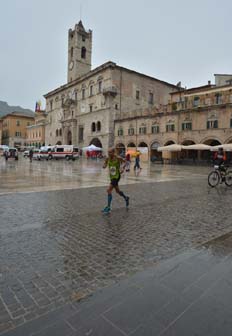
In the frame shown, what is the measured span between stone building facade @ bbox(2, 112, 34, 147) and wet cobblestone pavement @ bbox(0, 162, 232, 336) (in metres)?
89.9

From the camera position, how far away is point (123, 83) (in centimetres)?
4728

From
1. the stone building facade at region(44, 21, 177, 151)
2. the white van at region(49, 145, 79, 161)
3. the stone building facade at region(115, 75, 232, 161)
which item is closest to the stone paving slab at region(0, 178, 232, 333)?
the stone building facade at region(115, 75, 232, 161)

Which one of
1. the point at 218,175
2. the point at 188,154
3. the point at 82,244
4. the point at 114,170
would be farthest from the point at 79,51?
the point at 82,244

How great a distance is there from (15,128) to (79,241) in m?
95.5

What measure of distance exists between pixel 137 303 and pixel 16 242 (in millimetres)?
2592

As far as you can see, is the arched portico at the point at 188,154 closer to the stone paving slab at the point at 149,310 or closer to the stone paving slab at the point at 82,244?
the stone paving slab at the point at 82,244

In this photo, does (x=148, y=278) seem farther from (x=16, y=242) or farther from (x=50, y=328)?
(x=16, y=242)

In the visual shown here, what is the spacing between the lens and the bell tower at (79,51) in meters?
59.8

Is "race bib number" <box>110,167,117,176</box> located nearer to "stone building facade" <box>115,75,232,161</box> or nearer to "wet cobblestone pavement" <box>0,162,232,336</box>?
"wet cobblestone pavement" <box>0,162,232,336</box>

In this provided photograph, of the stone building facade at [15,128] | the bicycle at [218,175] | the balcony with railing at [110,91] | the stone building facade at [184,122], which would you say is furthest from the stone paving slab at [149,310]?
the stone building facade at [15,128]

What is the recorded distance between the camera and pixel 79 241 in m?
4.12

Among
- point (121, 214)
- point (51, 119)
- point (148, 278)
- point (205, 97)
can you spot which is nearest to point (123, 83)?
point (205, 97)

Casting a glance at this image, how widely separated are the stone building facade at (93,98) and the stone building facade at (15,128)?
28115mm

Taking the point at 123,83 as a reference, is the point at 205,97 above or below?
below
